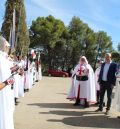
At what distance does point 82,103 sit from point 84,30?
197 ft

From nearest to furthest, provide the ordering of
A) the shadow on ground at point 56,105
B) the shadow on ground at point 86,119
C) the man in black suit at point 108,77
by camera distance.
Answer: the shadow on ground at point 86,119 → the man in black suit at point 108,77 → the shadow on ground at point 56,105

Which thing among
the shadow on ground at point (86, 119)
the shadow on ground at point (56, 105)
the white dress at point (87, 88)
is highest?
the white dress at point (87, 88)

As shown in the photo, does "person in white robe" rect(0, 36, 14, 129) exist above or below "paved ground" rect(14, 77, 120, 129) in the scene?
above

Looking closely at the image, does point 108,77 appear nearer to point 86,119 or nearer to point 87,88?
point 86,119

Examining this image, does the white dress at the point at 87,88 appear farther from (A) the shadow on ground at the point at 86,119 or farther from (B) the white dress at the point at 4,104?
(B) the white dress at the point at 4,104

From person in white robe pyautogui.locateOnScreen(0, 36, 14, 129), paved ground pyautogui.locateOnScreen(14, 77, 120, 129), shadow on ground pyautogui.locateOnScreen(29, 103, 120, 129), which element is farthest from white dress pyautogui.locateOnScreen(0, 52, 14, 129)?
shadow on ground pyautogui.locateOnScreen(29, 103, 120, 129)

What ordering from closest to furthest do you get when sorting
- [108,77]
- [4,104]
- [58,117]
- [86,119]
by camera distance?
1. [4,104]
2. [86,119]
3. [58,117]
4. [108,77]

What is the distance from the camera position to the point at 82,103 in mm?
16641

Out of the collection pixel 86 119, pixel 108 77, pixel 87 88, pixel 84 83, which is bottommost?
pixel 86 119

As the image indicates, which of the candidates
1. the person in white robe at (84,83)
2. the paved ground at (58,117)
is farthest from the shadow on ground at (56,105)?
the person in white robe at (84,83)

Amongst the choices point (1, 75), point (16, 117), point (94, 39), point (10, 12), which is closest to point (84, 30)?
point (94, 39)

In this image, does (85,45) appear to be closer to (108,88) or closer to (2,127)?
(108,88)

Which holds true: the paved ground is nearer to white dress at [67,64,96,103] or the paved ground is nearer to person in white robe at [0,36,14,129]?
white dress at [67,64,96,103]

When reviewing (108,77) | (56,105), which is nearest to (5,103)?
(108,77)
